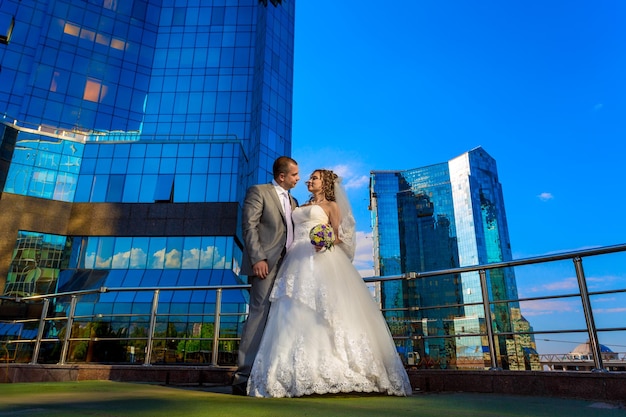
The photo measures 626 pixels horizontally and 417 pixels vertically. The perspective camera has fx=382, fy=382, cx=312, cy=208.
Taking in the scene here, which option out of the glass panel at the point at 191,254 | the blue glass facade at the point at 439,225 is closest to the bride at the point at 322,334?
the glass panel at the point at 191,254

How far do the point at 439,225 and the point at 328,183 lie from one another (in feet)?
293

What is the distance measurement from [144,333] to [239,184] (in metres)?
11.9

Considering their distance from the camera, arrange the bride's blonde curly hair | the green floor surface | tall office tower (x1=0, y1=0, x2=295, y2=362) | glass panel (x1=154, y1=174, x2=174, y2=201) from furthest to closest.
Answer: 1. glass panel (x1=154, y1=174, x2=174, y2=201)
2. tall office tower (x1=0, y1=0, x2=295, y2=362)
3. the bride's blonde curly hair
4. the green floor surface

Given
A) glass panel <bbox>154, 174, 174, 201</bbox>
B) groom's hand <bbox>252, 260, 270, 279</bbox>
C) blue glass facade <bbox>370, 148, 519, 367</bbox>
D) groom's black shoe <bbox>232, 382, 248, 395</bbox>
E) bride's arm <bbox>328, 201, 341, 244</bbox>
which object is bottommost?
groom's black shoe <bbox>232, 382, 248, 395</bbox>

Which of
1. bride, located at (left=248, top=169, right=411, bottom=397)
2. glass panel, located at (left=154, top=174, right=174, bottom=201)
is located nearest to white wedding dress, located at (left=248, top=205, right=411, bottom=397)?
bride, located at (left=248, top=169, right=411, bottom=397)

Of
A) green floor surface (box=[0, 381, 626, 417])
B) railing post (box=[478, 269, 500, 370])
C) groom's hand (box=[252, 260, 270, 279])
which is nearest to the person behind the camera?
green floor surface (box=[0, 381, 626, 417])

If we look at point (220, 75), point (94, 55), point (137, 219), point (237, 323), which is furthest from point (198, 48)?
point (237, 323)

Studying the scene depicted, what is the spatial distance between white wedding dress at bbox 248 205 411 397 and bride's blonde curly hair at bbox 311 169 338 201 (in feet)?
2.12

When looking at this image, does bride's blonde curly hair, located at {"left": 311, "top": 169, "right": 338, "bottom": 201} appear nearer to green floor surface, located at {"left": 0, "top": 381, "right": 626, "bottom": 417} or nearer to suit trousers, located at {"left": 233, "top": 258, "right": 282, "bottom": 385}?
suit trousers, located at {"left": 233, "top": 258, "right": 282, "bottom": 385}

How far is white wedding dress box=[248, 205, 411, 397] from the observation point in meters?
2.99

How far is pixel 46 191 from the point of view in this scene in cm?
2488

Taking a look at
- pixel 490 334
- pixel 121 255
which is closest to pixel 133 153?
pixel 121 255

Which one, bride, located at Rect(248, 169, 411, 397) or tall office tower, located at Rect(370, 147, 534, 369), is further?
tall office tower, located at Rect(370, 147, 534, 369)

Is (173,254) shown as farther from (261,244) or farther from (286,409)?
(286,409)
